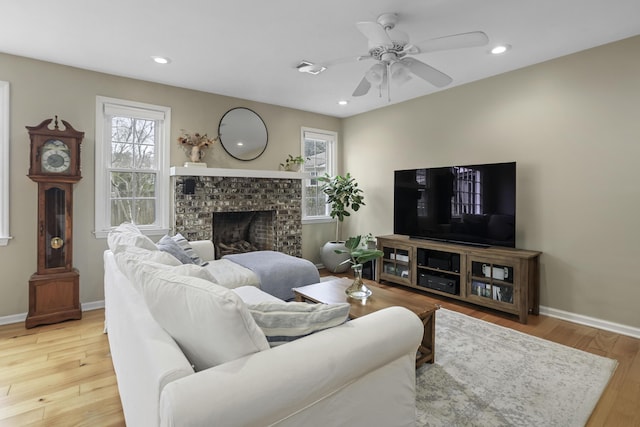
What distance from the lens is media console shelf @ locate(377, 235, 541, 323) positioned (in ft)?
10.8

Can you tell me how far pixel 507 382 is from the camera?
2.22 meters

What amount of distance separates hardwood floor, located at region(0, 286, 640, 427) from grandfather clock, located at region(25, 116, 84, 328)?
194mm

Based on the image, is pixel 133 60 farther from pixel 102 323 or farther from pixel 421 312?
pixel 421 312

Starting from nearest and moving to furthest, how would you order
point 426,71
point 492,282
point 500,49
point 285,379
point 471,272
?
1. point 285,379
2. point 426,71
3. point 500,49
4. point 492,282
5. point 471,272

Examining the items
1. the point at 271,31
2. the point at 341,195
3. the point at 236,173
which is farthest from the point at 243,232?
the point at 271,31

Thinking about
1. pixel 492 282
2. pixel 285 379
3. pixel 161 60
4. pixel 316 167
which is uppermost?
pixel 161 60

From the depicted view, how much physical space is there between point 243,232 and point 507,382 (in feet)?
12.7

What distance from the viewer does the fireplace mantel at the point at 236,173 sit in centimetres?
400

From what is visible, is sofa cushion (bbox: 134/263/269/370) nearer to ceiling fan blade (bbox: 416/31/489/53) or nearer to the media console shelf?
ceiling fan blade (bbox: 416/31/489/53)

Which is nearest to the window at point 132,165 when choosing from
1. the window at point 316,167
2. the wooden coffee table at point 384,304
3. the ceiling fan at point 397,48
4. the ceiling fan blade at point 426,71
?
the window at point 316,167

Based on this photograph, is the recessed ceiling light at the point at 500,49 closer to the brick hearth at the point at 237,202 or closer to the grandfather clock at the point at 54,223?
the brick hearth at the point at 237,202

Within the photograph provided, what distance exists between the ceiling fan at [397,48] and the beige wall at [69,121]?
2.47 meters

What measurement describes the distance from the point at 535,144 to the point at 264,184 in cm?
335

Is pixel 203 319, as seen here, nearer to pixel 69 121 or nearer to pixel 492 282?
pixel 492 282
